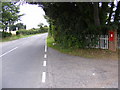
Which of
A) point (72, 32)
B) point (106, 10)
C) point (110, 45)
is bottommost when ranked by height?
point (110, 45)

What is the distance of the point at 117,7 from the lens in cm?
1217

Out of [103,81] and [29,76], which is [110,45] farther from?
[29,76]

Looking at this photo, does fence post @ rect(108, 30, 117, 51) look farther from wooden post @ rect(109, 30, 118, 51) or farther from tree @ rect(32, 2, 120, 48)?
tree @ rect(32, 2, 120, 48)

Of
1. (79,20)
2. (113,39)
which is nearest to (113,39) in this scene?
(113,39)

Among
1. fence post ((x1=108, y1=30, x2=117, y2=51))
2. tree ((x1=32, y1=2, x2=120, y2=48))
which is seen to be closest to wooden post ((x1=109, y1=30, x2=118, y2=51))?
fence post ((x1=108, y1=30, x2=117, y2=51))

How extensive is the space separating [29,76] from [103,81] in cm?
294

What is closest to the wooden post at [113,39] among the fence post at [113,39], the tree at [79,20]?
the fence post at [113,39]

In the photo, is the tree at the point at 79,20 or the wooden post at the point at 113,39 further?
the tree at the point at 79,20

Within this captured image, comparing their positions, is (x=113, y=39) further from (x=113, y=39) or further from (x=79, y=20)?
(x=79, y=20)

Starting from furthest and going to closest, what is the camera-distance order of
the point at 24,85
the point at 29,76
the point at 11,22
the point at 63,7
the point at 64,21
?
the point at 11,22 → the point at 64,21 → the point at 63,7 → the point at 29,76 → the point at 24,85

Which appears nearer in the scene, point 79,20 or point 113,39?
point 113,39

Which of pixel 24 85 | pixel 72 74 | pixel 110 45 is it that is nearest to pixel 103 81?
pixel 72 74

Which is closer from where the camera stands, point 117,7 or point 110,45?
point 110,45

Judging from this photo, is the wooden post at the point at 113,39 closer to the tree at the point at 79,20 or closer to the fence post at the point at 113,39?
the fence post at the point at 113,39
